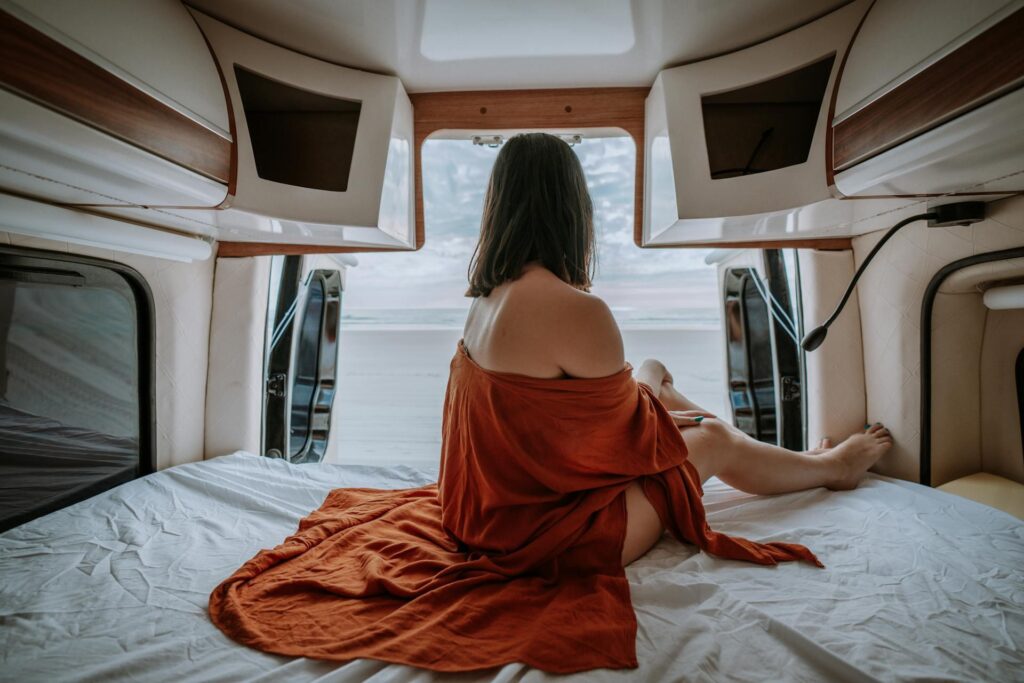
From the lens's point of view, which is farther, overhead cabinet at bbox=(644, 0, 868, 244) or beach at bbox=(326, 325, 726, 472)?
beach at bbox=(326, 325, 726, 472)

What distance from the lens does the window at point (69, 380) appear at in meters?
1.14

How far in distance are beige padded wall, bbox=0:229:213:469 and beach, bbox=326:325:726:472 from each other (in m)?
2.63

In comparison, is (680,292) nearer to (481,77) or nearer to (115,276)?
(481,77)

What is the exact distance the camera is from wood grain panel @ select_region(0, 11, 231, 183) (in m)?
0.65

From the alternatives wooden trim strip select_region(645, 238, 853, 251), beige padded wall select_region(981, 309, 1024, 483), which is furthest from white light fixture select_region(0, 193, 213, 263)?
beige padded wall select_region(981, 309, 1024, 483)

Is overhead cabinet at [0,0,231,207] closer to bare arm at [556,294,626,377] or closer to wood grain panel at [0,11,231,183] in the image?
wood grain panel at [0,11,231,183]

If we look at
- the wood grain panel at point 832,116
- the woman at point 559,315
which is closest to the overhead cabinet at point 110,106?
the woman at point 559,315

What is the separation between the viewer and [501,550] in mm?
860

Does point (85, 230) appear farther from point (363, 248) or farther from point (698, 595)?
point (698, 595)

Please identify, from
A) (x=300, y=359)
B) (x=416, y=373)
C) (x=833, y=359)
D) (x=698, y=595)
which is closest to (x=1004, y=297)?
(x=833, y=359)

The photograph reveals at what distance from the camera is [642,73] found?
144 centimetres

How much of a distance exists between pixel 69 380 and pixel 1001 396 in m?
2.61

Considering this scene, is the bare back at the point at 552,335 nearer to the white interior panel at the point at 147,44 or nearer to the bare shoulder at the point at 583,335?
the bare shoulder at the point at 583,335

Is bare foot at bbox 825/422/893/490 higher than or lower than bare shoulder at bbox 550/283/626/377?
lower
